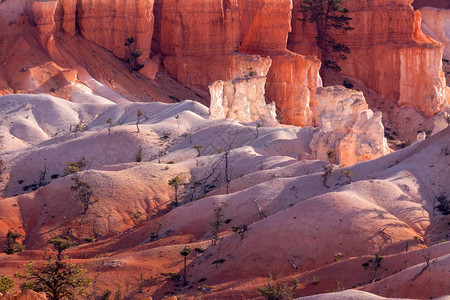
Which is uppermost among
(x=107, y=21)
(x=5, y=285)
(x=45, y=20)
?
(x=5, y=285)

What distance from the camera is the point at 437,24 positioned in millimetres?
116625

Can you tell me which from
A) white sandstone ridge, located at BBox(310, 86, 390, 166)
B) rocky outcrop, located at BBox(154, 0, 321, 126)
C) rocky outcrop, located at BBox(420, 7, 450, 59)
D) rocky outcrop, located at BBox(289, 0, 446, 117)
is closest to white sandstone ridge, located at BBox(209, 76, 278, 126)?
white sandstone ridge, located at BBox(310, 86, 390, 166)

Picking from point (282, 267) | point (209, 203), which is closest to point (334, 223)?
point (282, 267)

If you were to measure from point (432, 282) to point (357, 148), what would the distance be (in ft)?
95.1

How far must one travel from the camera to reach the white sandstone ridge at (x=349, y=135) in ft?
194

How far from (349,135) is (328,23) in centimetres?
4579

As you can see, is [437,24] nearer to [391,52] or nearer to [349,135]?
[391,52]

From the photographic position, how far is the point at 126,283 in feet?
133

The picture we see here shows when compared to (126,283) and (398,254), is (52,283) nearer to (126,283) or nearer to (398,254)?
(126,283)

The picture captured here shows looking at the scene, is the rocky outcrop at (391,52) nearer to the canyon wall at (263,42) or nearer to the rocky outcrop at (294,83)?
the canyon wall at (263,42)

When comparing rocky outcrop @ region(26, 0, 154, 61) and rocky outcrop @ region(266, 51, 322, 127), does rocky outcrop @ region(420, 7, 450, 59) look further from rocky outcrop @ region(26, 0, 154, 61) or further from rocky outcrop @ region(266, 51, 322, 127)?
rocky outcrop @ region(26, 0, 154, 61)

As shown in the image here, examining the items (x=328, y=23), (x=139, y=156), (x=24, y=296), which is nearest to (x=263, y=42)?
(x=328, y=23)

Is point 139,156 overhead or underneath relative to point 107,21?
underneath

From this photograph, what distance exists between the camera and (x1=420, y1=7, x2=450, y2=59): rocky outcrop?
116m
